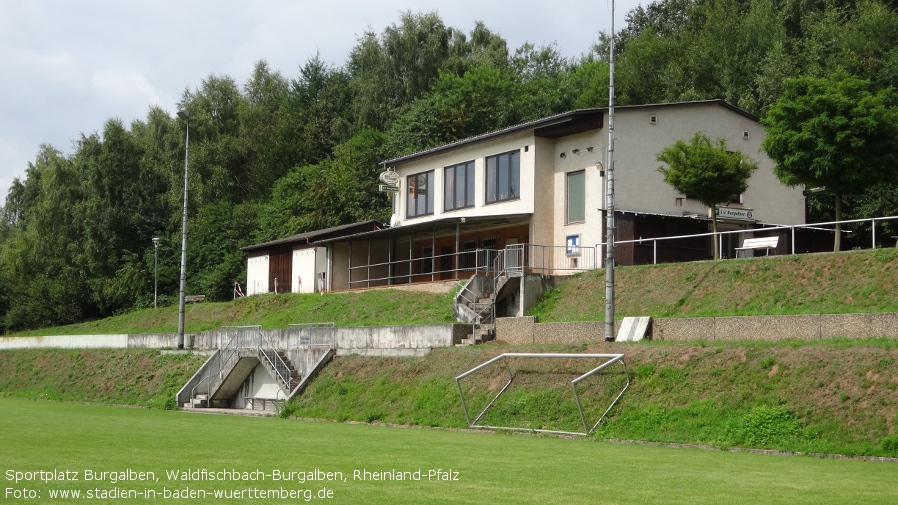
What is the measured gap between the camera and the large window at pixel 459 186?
44.3 metres

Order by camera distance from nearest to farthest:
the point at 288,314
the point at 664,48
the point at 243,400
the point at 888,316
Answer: the point at 888,316 → the point at 243,400 → the point at 288,314 → the point at 664,48

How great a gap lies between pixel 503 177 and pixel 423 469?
1170 inches

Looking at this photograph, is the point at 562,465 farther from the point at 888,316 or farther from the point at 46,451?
the point at 888,316

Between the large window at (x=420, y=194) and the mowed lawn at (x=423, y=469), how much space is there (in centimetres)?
2737

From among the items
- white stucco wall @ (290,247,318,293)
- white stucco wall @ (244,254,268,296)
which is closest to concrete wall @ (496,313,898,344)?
white stucco wall @ (290,247,318,293)

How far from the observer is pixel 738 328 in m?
23.5

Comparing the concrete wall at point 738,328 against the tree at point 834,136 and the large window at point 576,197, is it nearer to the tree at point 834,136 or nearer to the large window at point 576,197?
the tree at point 834,136

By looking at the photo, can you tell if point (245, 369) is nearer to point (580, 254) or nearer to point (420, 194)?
point (580, 254)

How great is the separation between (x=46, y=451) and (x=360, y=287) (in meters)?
33.8

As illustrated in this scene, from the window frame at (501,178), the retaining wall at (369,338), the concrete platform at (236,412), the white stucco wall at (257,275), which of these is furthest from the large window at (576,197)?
the white stucco wall at (257,275)

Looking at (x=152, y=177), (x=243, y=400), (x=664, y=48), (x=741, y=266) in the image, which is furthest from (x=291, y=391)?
(x=152, y=177)

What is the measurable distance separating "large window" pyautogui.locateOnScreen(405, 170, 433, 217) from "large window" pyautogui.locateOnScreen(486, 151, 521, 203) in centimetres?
483

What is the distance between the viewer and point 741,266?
2886 cm

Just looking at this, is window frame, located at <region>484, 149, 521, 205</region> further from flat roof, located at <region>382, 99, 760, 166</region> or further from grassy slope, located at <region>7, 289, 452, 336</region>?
grassy slope, located at <region>7, 289, 452, 336</region>
